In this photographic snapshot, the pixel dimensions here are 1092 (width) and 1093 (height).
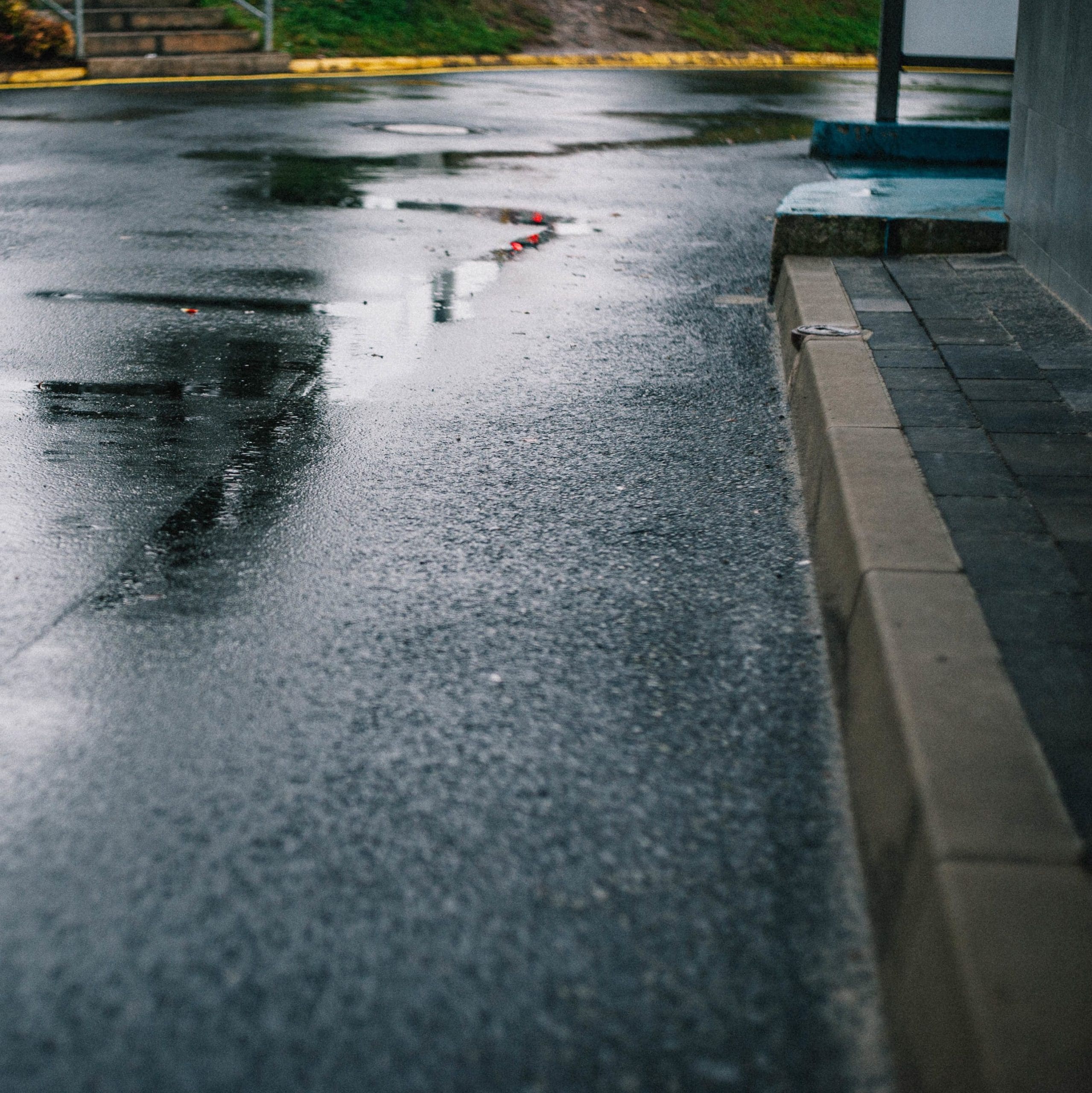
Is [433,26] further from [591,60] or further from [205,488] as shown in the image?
[205,488]

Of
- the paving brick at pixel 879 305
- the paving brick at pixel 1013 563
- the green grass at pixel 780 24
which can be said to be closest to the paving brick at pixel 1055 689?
the paving brick at pixel 1013 563

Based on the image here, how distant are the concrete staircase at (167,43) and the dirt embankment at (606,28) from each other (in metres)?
5.55

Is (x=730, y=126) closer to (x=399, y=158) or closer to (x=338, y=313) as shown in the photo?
(x=399, y=158)

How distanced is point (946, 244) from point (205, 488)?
426 centimetres

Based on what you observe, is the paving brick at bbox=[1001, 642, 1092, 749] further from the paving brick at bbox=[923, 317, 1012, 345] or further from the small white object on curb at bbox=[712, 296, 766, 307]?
the small white object on curb at bbox=[712, 296, 766, 307]

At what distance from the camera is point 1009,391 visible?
4430 mm

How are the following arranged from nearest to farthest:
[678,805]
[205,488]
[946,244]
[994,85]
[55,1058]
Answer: [55,1058], [678,805], [205,488], [946,244], [994,85]

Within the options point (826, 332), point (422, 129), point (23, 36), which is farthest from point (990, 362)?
point (23, 36)

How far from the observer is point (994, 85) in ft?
66.1

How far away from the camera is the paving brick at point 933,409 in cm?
407

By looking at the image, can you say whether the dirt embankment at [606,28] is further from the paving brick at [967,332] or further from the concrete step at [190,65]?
the paving brick at [967,332]

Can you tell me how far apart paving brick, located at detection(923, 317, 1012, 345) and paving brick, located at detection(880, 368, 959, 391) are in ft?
1.45

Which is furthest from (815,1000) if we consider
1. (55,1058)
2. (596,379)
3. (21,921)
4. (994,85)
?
(994,85)

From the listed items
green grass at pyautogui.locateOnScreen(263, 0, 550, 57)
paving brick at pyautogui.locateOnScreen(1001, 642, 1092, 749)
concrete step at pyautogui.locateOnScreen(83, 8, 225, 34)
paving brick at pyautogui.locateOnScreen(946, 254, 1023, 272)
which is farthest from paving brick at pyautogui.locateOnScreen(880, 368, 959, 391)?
green grass at pyautogui.locateOnScreen(263, 0, 550, 57)
